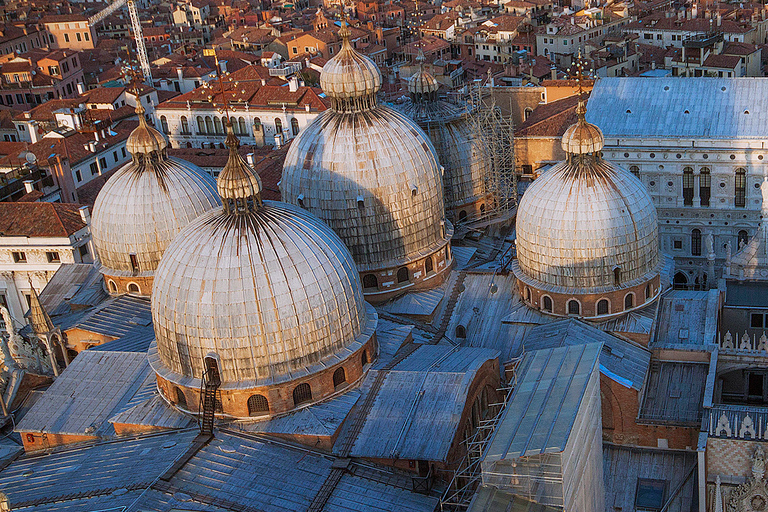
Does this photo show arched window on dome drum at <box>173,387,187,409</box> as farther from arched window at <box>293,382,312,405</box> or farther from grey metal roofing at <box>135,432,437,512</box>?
arched window at <box>293,382,312,405</box>

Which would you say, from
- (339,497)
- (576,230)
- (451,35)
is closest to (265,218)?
(339,497)

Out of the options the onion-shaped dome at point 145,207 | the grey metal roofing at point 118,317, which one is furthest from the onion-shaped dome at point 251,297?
the onion-shaped dome at point 145,207

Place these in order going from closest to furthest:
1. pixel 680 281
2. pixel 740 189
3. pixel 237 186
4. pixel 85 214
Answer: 1. pixel 237 186
2. pixel 740 189
3. pixel 680 281
4. pixel 85 214

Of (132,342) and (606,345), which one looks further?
(132,342)

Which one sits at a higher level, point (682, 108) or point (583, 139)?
point (583, 139)

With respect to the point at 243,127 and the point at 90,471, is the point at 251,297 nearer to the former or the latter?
the point at 90,471

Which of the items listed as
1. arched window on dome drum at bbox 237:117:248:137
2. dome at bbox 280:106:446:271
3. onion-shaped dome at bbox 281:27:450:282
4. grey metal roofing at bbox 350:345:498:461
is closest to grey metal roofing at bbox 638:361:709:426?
grey metal roofing at bbox 350:345:498:461

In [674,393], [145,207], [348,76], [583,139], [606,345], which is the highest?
[348,76]

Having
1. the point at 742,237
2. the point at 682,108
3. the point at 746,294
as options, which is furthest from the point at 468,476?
the point at 682,108

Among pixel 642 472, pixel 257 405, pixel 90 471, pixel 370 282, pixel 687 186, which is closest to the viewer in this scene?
pixel 90 471
